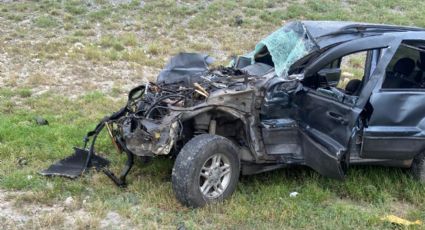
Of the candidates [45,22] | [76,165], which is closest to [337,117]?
[76,165]

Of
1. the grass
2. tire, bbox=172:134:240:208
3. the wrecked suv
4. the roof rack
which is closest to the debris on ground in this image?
the grass

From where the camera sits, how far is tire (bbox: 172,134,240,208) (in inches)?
185

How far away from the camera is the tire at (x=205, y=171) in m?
4.71

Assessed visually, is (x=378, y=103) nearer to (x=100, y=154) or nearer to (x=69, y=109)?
(x=100, y=154)

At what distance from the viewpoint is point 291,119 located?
17.4ft

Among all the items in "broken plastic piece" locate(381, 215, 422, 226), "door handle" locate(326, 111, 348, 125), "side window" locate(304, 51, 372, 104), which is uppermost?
"side window" locate(304, 51, 372, 104)

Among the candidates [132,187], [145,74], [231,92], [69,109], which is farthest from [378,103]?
[145,74]

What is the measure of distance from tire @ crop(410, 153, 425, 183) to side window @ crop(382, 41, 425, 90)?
78cm

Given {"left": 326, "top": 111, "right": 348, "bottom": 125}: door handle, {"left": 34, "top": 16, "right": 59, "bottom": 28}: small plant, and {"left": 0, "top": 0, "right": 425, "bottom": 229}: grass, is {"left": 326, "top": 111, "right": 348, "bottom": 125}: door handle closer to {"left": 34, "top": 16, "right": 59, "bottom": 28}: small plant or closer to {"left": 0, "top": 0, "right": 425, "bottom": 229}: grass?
{"left": 0, "top": 0, "right": 425, "bottom": 229}: grass

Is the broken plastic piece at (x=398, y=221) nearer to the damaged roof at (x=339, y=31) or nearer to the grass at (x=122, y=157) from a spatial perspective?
the grass at (x=122, y=157)

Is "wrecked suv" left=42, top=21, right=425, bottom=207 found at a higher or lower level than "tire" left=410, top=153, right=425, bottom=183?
higher

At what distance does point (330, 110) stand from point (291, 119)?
46 centimetres

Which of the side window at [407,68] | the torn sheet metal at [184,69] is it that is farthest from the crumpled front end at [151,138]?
the side window at [407,68]

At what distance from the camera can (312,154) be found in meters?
5.11
